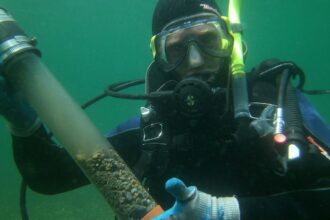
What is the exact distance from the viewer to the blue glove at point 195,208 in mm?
1565

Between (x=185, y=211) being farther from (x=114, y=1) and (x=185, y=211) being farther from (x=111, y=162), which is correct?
(x=114, y=1)

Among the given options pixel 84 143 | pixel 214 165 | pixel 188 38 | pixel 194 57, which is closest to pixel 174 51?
pixel 188 38

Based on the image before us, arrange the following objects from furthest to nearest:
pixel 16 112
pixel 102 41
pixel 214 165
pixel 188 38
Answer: pixel 102 41
pixel 188 38
pixel 214 165
pixel 16 112

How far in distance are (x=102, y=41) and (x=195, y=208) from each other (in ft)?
243

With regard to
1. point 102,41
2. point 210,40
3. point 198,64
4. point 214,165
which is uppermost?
point 210,40

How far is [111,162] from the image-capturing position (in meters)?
1.74

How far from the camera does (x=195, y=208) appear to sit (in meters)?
1.60

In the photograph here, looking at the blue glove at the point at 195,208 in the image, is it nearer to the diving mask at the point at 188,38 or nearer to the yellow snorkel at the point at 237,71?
the yellow snorkel at the point at 237,71

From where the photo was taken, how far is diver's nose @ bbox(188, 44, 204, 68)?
3059mm

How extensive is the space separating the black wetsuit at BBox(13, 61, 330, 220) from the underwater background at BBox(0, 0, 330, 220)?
6.35m

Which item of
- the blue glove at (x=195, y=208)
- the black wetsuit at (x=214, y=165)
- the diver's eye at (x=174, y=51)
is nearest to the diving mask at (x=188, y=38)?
the diver's eye at (x=174, y=51)

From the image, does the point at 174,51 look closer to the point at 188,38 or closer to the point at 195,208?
the point at 188,38

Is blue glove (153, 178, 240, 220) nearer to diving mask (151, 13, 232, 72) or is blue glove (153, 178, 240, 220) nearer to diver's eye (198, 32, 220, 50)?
diving mask (151, 13, 232, 72)

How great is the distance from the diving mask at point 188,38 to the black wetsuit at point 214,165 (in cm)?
65
